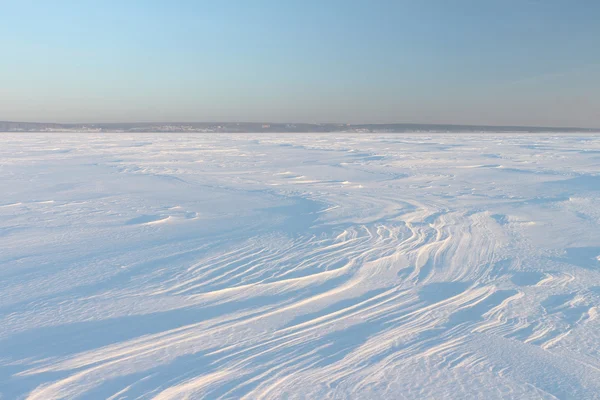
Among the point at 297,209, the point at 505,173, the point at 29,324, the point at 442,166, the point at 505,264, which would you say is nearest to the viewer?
the point at 29,324

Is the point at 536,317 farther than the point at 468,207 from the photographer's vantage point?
No

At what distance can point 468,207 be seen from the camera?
276 inches

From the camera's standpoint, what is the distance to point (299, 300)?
3.45m

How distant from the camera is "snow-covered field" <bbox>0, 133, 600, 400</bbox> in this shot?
8.06ft

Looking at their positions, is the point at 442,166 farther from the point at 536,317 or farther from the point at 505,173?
the point at 536,317

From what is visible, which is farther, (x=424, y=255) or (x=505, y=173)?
(x=505, y=173)

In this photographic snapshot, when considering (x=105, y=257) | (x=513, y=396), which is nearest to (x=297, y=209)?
(x=105, y=257)

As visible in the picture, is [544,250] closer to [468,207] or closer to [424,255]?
[424,255]

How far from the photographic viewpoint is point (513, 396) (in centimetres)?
234

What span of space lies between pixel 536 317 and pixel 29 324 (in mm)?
3386

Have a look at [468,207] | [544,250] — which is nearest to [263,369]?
[544,250]

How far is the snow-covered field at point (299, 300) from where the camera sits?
246 centimetres

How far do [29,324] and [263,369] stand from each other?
65.0 inches

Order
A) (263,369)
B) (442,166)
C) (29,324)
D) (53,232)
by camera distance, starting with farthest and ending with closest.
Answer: (442,166) → (53,232) → (29,324) → (263,369)
